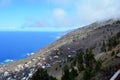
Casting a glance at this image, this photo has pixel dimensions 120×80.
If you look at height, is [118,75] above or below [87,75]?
above

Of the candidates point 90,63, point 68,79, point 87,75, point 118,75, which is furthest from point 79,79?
point 118,75

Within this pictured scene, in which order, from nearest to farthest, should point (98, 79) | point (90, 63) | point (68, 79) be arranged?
point (98, 79) < point (68, 79) < point (90, 63)

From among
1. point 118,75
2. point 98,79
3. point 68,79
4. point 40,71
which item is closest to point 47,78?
point 40,71

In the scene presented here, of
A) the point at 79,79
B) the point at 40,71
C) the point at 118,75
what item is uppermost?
the point at 118,75

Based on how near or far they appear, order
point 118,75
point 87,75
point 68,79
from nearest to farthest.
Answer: point 118,75, point 87,75, point 68,79

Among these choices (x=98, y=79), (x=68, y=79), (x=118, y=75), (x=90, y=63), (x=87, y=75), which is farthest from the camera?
(x=90, y=63)

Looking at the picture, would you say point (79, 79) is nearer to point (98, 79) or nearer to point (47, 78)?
point (47, 78)

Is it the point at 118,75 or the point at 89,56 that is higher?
the point at 118,75

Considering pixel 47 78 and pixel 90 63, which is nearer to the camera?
pixel 47 78

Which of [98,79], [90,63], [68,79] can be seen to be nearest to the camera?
[98,79]

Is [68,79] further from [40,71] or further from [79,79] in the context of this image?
[40,71]
